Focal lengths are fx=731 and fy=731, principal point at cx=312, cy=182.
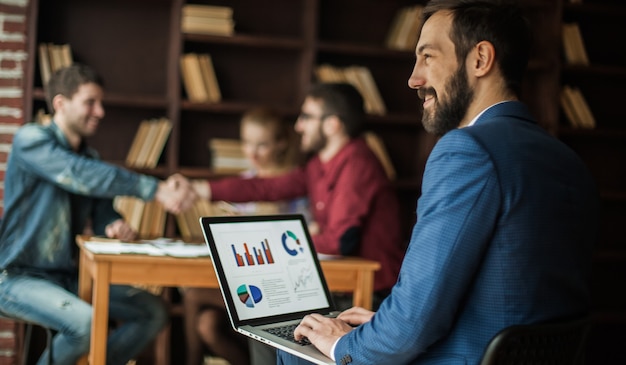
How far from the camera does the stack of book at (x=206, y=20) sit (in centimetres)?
380

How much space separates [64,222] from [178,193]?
0.52m

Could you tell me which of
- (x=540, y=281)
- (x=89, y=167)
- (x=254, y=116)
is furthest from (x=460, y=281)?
(x=254, y=116)

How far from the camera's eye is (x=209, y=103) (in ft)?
12.7

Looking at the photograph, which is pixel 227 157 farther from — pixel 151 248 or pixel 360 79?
pixel 151 248

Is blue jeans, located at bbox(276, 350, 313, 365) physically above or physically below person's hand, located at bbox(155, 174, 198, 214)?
above

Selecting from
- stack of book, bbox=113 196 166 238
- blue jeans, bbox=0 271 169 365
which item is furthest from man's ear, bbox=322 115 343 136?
blue jeans, bbox=0 271 169 365

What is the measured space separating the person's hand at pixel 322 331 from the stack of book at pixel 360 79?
259 cm

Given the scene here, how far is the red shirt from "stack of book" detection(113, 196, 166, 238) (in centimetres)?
105

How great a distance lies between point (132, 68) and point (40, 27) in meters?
0.51

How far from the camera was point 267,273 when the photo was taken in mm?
1800

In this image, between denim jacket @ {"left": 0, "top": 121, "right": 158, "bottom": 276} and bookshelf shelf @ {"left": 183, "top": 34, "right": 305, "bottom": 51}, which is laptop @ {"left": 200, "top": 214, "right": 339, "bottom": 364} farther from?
bookshelf shelf @ {"left": 183, "top": 34, "right": 305, "bottom": 51}

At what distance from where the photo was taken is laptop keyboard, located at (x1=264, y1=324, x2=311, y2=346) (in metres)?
1.54

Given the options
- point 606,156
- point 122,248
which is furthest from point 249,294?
point 606,156

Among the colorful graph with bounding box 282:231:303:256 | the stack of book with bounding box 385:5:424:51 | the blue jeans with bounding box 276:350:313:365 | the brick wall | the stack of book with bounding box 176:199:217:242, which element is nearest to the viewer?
the blue jeans with bounding box 276:350:313:365
